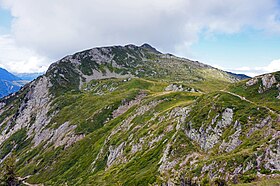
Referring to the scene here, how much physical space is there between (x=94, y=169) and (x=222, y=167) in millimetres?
116498

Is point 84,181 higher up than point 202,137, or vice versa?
point 202,137

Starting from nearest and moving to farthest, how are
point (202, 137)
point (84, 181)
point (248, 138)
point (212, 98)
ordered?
point (248, 138) < point (202, 137) < point (212, 98) < point (84, 181)

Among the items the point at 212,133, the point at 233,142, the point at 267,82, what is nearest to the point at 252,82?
the point at 267,82

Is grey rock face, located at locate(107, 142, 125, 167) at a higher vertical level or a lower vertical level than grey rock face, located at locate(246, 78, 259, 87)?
lower

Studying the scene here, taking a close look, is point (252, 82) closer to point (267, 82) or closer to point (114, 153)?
point (267, 82)

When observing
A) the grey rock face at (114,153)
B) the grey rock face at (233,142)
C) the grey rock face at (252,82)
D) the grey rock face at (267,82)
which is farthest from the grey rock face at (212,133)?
the grey rock face at (114,153)

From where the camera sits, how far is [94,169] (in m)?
181

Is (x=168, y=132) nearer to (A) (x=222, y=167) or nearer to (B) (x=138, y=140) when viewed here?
(B) (x=138, y=140)

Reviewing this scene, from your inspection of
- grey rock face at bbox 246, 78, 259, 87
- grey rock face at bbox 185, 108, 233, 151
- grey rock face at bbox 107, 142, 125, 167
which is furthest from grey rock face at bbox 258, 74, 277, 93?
grey rock face at bbox 107, 142, 125, 167

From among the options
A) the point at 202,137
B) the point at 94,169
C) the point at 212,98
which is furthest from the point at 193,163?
the point at 94,169

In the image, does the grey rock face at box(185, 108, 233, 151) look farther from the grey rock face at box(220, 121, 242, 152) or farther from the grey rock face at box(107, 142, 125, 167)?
the grey rock face at box(107, 142, 125, 167)

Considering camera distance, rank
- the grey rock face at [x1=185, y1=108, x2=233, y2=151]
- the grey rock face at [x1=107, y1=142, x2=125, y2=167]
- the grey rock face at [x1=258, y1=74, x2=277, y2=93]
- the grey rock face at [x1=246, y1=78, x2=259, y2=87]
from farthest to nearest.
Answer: the grey rock face at [x1=107, y1=142, x2=125, y2=167], the grey rock face at [x1=246, y1=78, x2=259, y2=87], the grey rock face at [x1=258, y1=74, x2=277, y2=93], the grey rock face at [x1=185, y1=108, x2=233, y2=151]

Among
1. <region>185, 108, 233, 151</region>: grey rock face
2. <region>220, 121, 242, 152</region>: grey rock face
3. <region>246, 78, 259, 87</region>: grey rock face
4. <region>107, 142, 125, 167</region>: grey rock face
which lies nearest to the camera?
<region>220, 121, 242, 152</region>: grey rock face

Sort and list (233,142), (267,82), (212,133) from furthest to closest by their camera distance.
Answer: (267,82)
(212,133)
(233,142)
